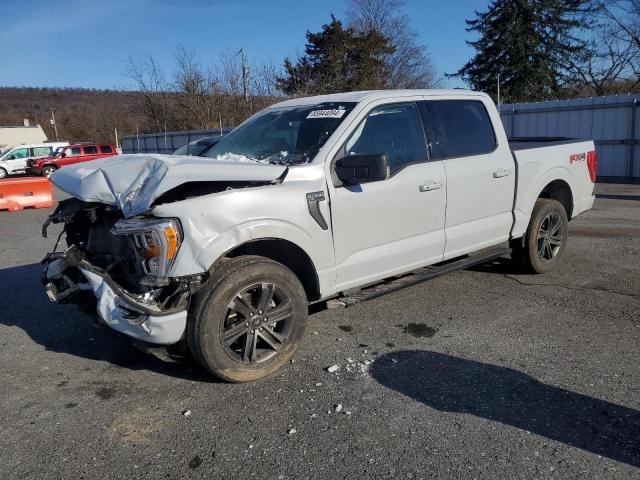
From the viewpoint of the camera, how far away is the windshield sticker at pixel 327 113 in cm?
434

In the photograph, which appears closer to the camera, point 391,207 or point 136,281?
point 136,281

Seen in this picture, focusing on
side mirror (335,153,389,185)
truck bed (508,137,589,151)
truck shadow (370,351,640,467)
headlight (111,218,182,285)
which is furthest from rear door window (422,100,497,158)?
headlight (111,218,182,285)

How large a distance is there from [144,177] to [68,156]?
32654 millimetres

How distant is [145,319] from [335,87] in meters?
30.7

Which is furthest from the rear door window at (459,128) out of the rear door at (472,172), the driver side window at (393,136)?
the driver side window at (393,136)

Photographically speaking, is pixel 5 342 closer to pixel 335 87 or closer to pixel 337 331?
pixel 337 331

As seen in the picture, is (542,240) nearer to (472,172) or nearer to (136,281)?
(472,172)

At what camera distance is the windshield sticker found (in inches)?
171

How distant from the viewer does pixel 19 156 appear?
33.7 m

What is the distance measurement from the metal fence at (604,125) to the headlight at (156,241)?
15.8 m

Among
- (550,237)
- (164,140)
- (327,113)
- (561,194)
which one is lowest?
(550,237)

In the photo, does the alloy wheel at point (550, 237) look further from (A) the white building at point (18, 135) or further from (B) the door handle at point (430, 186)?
(A) the white building at point (18, 135)

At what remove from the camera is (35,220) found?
40.9 feet

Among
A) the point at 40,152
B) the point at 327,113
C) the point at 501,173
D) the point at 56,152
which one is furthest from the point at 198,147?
the point at 40,152
